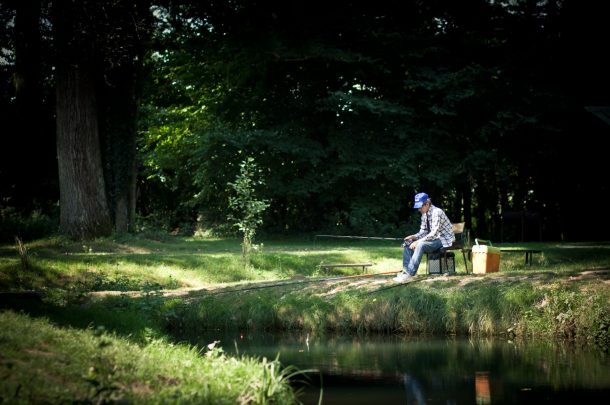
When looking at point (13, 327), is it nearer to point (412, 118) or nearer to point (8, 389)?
point (8, 389)

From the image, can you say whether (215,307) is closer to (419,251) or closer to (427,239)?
(419,251)

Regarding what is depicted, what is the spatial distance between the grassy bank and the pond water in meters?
0.48

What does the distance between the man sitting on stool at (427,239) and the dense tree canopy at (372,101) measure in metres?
10.0

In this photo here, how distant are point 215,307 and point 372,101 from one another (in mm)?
11906

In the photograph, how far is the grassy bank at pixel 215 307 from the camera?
764cm

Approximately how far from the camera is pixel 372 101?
24734 mm

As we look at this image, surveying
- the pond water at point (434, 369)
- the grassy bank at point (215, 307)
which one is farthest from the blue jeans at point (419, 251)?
the pond water at point (434, 369)

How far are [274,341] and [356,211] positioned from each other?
42.5 feet

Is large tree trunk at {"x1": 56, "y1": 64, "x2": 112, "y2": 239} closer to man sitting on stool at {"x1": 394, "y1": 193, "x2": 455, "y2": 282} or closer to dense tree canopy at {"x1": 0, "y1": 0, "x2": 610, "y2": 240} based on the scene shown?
dense tree canopy at {"x1": 0, "y1": 0, "x2": 610, "y2": 240}

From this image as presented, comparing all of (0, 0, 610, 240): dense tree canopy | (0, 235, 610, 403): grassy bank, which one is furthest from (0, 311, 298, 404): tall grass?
(0, 0, 610, 240): dense tree canopy

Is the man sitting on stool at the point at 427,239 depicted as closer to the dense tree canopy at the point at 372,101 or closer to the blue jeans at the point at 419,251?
the blue jeans at the point at 419,251

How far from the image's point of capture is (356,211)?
25.9 meters

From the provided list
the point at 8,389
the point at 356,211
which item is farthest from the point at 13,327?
the point at 356,211

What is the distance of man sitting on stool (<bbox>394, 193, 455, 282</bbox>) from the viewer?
14.7 metres
